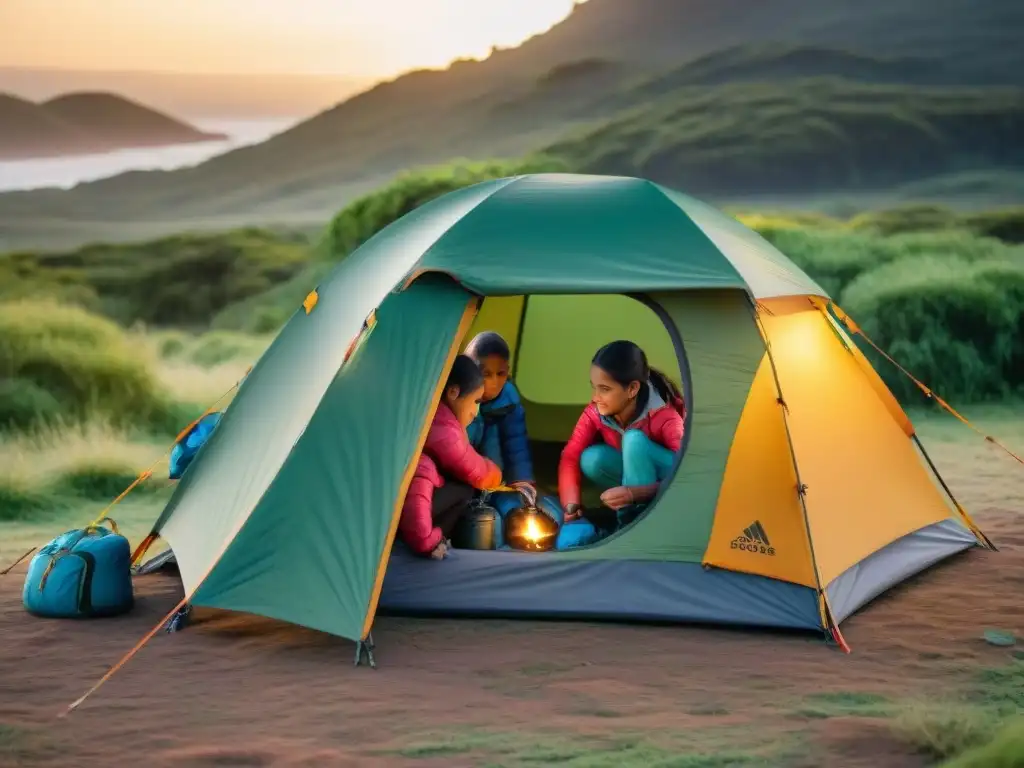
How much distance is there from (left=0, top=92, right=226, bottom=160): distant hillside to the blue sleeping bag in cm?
1152

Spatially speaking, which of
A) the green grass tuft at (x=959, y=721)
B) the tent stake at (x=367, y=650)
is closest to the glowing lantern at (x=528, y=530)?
the tent stake at (x=367, y=650)

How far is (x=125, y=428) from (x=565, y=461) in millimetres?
5958

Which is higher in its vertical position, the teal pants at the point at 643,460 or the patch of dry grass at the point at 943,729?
the teal pants at the point at 643,460

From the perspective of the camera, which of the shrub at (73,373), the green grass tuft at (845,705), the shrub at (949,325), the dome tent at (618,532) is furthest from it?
the shrub at (949,325)

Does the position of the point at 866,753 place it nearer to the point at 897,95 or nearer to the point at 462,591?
the point at 462,591

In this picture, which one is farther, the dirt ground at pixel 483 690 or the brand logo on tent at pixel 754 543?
the brand logo on tent at pixel 754 543

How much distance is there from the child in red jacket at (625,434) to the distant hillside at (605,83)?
44.0 ft

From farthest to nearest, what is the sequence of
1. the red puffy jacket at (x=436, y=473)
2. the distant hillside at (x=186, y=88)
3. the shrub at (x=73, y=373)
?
the distant hillside at (x=186, y=88) < the shrub at (x=73, y=373) < the red puffy jacket at (x=436, y=473)

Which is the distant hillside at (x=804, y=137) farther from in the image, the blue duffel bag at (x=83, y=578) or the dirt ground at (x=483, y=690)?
the blue duffel bag at (x=83, y=578)

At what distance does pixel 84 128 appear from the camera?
17234 millimetres

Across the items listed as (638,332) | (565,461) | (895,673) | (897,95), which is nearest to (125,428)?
(638,332)

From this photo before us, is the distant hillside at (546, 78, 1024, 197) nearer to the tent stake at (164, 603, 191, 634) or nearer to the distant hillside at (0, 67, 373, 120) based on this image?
the distant hillside at (0, 67, 373, 120)

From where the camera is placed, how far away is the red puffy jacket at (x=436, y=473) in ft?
17.4

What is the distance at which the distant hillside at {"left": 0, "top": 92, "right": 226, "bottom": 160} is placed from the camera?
16766 millimetres
